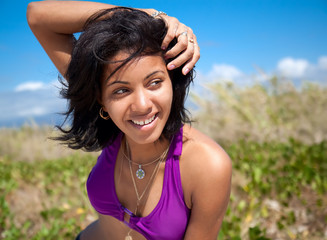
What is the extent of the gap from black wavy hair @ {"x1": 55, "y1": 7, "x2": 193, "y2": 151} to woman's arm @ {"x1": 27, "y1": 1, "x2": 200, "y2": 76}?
2.8 inches

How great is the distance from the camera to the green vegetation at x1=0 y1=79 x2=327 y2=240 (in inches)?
106

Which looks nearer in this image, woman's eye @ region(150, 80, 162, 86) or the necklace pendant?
woman's eye @ region(150, 80, 162, 86)

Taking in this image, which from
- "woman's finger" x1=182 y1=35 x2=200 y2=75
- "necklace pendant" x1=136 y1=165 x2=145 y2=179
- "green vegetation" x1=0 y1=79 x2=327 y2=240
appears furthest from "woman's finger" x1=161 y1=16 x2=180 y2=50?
"green vegetation" x1=0 y1=79 x2=327 y2=240

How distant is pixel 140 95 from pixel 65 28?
0.71 metres

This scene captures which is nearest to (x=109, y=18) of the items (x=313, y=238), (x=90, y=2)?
(x=90, y=2)

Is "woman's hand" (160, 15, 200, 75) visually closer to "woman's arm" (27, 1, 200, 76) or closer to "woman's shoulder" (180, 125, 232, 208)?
"woman's arm" (27, 1, 200, 76)

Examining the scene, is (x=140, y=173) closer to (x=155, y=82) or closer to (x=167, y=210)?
(x=167, y=210)

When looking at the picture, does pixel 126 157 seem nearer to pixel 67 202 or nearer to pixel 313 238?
pixel 313 238

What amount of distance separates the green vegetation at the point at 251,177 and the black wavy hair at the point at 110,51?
72cm

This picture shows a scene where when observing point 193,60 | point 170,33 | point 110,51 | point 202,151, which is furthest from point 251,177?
point 110,51

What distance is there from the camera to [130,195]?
172 cm

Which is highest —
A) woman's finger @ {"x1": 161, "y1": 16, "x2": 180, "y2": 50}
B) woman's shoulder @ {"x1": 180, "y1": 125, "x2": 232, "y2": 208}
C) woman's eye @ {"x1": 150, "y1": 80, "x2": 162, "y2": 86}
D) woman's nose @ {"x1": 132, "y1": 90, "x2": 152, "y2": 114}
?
woman's finger @ {"x1": 161, "y1": 16, "x2": 180, "y2": 50}

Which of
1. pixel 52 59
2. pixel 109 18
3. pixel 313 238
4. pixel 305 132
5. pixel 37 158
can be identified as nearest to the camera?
pixel 109 18

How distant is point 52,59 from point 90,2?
473 mm
